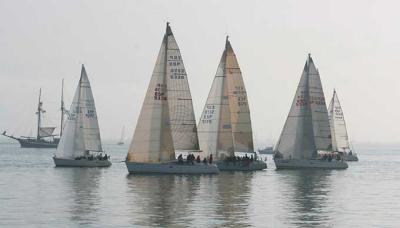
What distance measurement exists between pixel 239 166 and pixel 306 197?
3564 cm

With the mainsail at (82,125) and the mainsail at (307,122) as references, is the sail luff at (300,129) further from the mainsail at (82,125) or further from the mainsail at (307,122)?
the mainsail at (82,125)

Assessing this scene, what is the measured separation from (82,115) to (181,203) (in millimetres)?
52156

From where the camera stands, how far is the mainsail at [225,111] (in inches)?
3661

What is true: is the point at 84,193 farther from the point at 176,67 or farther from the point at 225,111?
the point at 225,111

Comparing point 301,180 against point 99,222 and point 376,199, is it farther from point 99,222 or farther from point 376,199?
point 99,222

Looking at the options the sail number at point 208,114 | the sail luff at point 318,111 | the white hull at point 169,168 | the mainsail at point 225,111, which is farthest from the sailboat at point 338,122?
the white hull at point 169,168

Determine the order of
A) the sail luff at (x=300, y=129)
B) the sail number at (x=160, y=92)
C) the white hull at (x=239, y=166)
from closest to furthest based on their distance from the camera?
1. the sail number at (x=160, y=92)
2. the white hull at (x=239, y=166)
3. the sail luff at (x=300, y=129)

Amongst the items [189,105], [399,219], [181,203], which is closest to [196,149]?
[189,105]

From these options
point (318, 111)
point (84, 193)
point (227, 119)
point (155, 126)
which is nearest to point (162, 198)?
point (84, 193)

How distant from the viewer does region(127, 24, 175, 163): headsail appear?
80500mm

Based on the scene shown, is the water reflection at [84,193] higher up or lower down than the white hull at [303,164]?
lower down

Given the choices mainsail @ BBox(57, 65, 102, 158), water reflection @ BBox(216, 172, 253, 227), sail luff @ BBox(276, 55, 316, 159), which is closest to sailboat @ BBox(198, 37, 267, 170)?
water reflection @ BBox(216, 172, 253, 227)

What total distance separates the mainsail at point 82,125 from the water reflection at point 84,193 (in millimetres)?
4414

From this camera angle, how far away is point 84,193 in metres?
61.4
